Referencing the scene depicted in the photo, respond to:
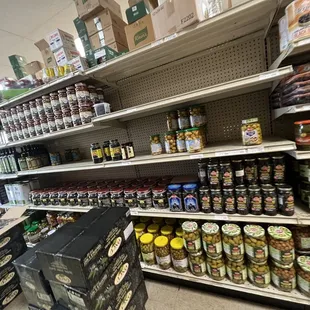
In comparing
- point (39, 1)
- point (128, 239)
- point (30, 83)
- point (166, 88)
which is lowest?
point (128, 239)

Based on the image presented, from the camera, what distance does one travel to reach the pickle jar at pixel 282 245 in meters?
1.01

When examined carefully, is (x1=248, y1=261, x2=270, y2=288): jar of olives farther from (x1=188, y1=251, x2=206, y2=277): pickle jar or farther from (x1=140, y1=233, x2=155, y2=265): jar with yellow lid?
(x1=140, y1=233, x2=155, y2=265): jar with yellow lid

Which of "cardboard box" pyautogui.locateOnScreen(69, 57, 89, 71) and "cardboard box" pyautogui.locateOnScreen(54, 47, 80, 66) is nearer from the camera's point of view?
"cardboard box" pyautogui.locateOnScreen(69, 57, 89, 71)

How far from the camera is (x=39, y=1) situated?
65.8 inches

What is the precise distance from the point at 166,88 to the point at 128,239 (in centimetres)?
134

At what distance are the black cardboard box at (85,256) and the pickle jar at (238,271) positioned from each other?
2.73 ft

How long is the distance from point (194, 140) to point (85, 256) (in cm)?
91

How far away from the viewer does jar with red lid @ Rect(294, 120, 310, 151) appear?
86 cm

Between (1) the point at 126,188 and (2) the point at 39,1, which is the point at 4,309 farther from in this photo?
(2) the point at 39,1

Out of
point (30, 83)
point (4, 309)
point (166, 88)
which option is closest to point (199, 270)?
point (166, 88)

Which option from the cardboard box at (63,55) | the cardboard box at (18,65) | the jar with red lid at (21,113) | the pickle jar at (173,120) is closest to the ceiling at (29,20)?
the cardboard box at (18,65)

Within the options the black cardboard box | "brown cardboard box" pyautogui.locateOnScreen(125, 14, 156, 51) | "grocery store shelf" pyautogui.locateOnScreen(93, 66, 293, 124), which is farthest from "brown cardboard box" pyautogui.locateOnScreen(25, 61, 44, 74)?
the black cardboard box

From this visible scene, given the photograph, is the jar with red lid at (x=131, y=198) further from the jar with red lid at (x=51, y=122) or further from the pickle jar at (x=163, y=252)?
the jar with red lid at (x=51, y=122)

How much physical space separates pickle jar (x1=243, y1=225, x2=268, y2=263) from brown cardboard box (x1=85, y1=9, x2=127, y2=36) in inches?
73.0
